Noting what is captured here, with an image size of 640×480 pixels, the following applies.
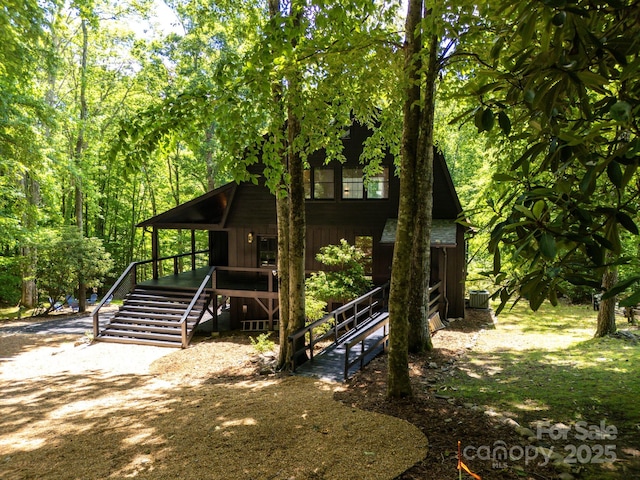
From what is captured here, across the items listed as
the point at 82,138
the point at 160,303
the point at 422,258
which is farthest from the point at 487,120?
the point at 82,138

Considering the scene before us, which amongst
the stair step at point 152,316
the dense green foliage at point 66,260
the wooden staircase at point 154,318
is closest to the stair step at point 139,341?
the wooden staircase at point 154,318

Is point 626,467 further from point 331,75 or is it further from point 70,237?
point 70,237

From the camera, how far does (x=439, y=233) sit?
13445 mm

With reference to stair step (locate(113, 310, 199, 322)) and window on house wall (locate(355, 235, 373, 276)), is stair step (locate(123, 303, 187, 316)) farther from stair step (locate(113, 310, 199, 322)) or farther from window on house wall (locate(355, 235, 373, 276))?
window on house wall (locate(355, 235, 373, 276))

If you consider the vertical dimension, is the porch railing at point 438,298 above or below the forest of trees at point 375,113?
below

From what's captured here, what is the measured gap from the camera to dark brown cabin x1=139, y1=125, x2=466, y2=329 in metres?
14.9

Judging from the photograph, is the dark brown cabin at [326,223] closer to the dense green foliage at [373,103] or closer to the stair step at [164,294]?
the stair step at [164,294]

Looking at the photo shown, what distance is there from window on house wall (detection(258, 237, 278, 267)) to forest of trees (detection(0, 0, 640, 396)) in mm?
4583

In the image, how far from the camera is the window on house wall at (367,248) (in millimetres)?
15553

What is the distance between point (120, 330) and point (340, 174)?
8869 millimetres

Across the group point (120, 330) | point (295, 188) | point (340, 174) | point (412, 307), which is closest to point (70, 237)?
point (120, 330)

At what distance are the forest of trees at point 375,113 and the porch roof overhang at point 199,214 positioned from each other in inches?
94.3

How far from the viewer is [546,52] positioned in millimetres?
1789

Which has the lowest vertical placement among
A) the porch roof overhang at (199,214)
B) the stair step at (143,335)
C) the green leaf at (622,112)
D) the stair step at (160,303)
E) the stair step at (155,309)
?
the stair step at (143,335)
